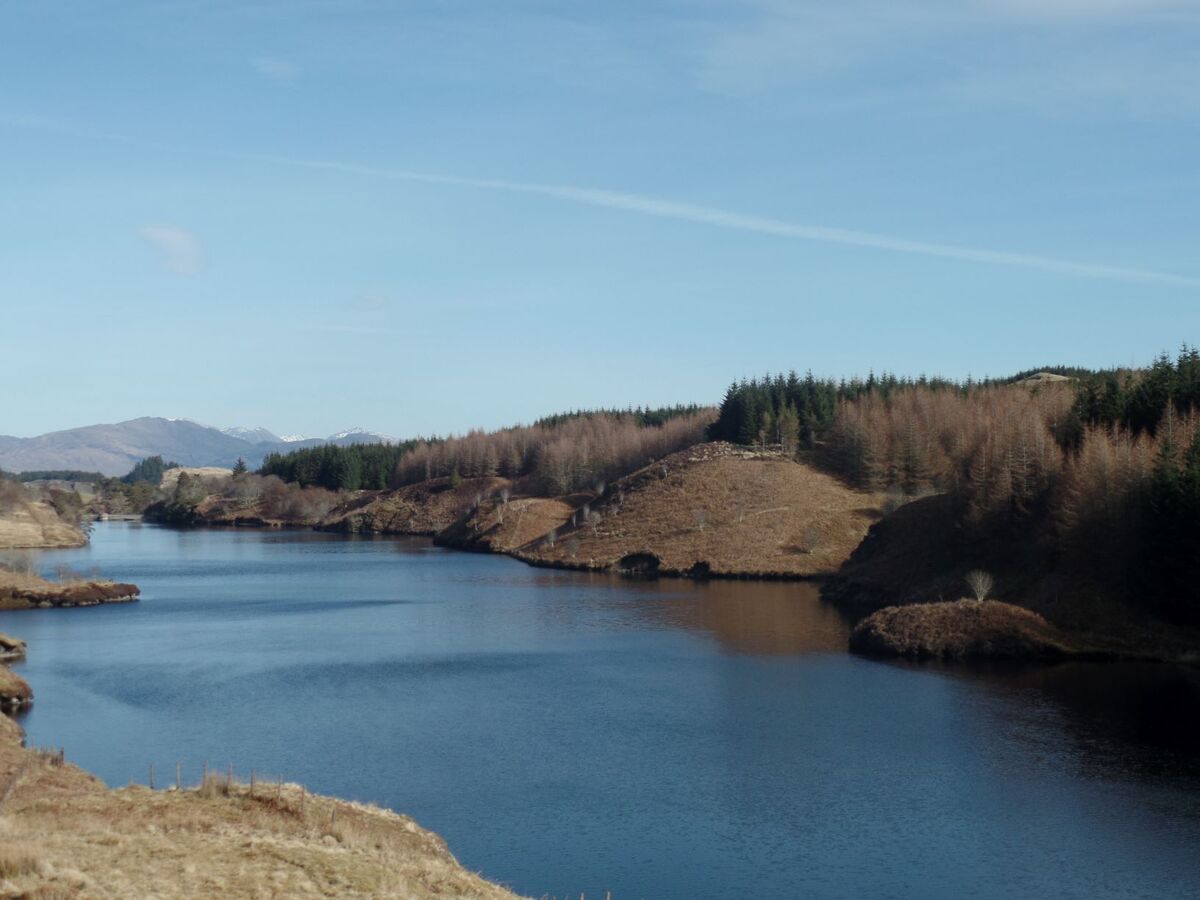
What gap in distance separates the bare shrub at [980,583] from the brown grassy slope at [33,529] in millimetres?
126603

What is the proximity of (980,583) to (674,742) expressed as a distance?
34083mm

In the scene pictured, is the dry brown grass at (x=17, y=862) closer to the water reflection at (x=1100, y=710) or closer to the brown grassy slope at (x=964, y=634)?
the water reflection at (x=1100, y=710)

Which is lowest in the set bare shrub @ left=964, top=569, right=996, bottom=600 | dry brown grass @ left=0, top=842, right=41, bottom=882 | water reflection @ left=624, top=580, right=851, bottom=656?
water reflection @ left=624, top=580, right=851, bottom=656

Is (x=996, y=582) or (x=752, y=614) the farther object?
(x=752, y=614)

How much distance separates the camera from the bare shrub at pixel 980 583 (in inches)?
2817

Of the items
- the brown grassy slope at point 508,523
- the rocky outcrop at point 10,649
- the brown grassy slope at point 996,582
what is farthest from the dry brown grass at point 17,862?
the brown grassy slope at point 508,523

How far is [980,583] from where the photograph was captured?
72188mm

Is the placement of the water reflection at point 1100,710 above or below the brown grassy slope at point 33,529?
below

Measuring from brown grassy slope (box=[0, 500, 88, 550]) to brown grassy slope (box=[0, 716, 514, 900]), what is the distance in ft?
453

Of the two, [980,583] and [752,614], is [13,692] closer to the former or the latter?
[752,614]

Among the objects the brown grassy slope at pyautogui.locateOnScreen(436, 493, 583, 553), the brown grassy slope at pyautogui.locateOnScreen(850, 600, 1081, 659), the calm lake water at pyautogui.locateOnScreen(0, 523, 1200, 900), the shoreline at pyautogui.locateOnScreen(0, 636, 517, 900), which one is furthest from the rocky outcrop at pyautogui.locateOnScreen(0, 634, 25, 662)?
the brown grassy slope at pyautogui.locateOnScreen(436, 493, 583, 553)

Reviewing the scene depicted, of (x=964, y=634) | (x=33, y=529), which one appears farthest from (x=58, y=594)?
(x=33, y=529)

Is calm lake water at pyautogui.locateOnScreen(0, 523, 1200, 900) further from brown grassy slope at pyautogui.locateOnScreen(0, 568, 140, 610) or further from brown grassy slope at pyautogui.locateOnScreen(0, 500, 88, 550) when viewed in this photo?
brown grassy slope at pyautogui.locateOnScreen(0, 500, 88, 550)

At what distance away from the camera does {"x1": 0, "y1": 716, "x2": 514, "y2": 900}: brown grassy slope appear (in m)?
19.1
